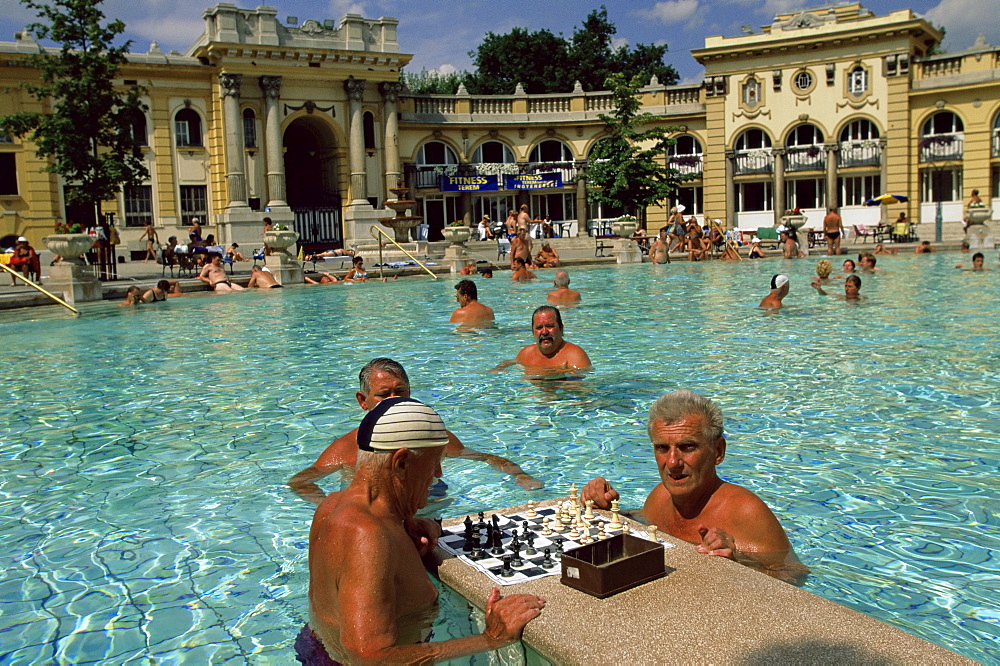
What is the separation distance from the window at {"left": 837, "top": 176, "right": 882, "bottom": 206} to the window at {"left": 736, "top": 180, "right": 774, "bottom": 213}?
319 centimetres

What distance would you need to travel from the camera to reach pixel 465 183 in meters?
41.2

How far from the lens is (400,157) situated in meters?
39.7

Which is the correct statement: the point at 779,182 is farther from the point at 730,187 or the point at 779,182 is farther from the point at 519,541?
the point at 519,541

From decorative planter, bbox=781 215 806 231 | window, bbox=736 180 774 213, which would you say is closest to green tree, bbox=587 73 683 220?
window, bbox=736 180 774 213

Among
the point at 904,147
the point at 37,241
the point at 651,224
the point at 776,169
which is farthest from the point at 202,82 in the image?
the point at 904,147

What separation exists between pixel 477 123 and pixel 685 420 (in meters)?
38.7

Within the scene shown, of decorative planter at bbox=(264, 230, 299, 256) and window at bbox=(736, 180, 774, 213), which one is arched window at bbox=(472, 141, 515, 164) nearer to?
window at bbox=(736, 180, 774, 213)

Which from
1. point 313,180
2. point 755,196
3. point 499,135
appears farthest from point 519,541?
point 755,196

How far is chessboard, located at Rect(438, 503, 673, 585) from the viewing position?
10.7 feet

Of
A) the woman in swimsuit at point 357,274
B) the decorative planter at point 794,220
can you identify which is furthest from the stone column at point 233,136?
the decorative planter at point 794,220

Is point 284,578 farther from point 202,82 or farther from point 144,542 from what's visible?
point 202,82

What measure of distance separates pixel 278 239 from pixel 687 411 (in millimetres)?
20400

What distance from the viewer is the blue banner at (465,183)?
40.9 m

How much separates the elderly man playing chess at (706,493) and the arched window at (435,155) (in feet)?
125
